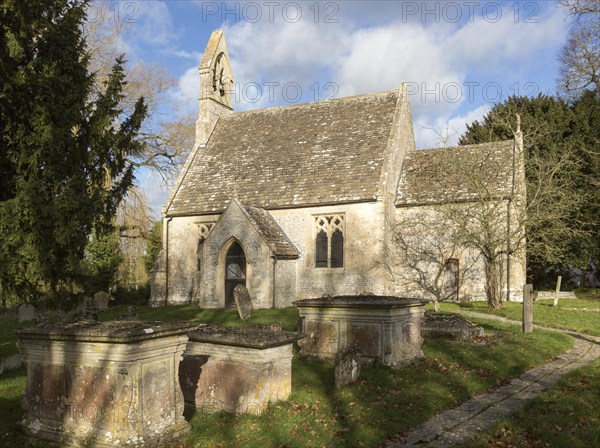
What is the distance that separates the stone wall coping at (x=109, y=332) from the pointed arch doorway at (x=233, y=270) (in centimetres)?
1576

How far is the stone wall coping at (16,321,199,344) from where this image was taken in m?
6.18

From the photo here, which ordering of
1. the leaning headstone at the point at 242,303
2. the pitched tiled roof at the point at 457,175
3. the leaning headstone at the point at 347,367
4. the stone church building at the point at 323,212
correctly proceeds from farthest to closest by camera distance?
the pitched tiled roof at the point at 457,175 < the stone church building at the point at 323,212 < the leaning headstone at the point at 242,303 < the leaning headstone at the point at 347,367

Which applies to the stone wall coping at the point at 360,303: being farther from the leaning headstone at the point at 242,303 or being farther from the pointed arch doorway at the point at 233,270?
the pointed arch doorway at the point at 233,270

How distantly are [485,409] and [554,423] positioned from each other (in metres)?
→ 1.03

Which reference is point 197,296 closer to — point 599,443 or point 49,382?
point 49,382

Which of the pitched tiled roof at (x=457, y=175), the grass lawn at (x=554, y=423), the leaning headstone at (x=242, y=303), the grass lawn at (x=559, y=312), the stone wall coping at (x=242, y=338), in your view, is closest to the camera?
the grass lawn at (x=554, y=423)

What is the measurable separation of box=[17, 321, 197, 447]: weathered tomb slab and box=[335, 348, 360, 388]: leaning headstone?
3.14 m

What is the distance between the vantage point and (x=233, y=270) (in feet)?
75.8

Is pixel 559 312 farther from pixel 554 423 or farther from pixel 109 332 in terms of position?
pixel 109 332

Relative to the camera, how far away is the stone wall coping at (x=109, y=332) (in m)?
6.18

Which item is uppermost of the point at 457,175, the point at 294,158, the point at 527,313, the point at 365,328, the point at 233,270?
the point at 294,158

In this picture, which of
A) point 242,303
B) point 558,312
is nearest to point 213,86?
point 242,303

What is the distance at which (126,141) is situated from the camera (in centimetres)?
1119

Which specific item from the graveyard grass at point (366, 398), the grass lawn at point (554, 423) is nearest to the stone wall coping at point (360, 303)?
the graveyard grass at point (366, 398)
